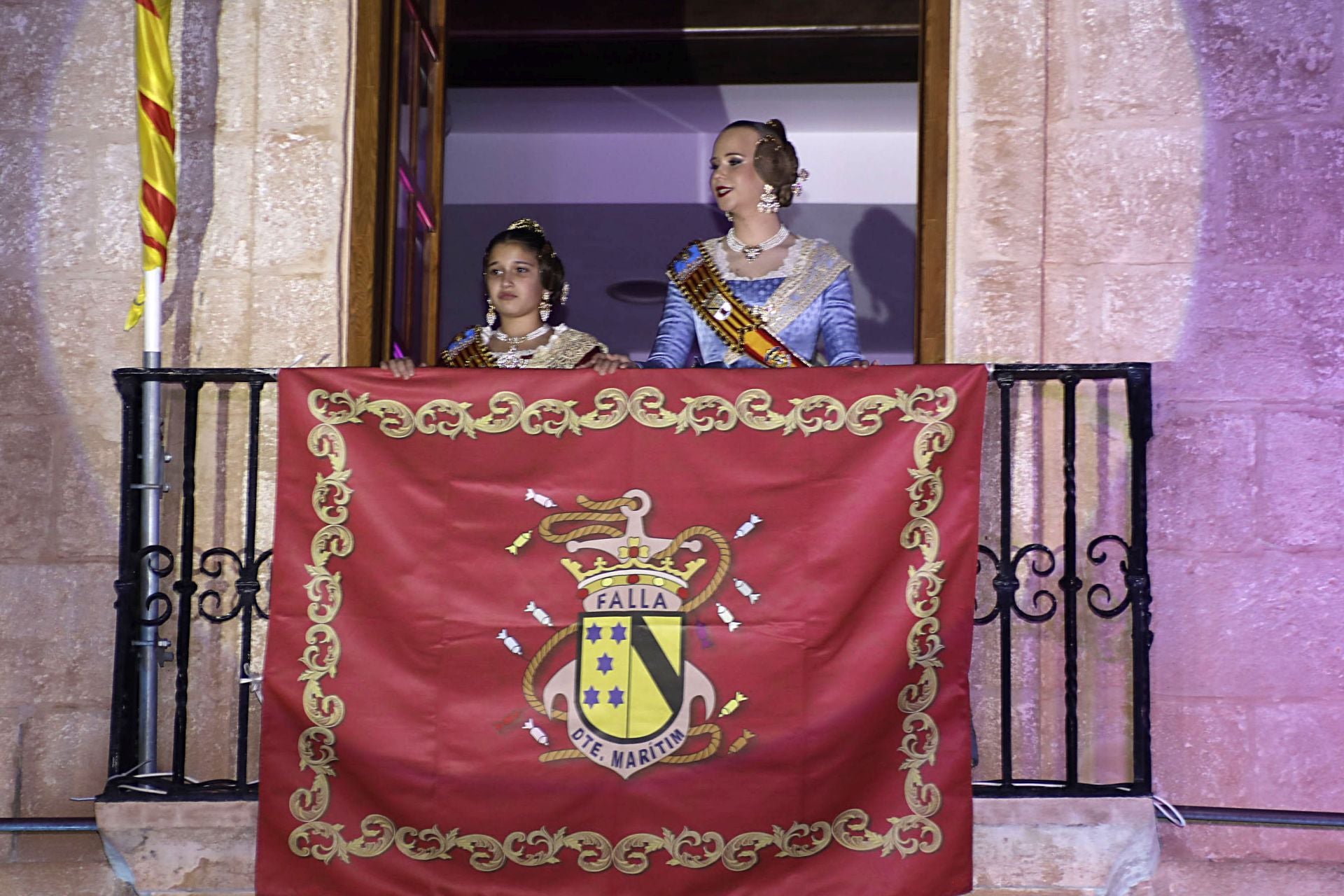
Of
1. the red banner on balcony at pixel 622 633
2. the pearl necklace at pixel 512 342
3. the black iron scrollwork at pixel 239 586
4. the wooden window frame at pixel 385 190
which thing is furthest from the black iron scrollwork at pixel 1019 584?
the black iron scrollwork at pixel 239 586

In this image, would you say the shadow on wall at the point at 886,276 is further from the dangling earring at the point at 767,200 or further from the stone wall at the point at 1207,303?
the dangling earring at the point at 767,200

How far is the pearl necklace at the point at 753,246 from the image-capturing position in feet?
15.6

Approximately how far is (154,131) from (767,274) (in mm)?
1694

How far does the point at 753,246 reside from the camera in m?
4.76

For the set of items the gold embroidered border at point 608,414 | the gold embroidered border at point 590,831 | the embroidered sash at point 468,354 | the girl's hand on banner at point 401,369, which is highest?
the embroidered sash at point 468,354

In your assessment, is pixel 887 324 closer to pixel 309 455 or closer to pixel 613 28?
pixel 613 28

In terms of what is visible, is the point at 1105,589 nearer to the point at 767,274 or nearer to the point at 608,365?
the point at 767,274

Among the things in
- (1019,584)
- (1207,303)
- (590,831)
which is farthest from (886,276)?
(590,831)

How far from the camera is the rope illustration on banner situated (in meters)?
4.15

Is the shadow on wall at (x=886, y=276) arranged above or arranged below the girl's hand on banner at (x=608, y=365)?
above

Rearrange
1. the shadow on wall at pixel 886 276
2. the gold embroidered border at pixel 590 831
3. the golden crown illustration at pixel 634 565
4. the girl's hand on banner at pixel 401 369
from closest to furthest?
1. the gold embroidered border at pixel 590 831
2. the golden crown illustration at pixel 634 565
3. the girl's hand on banner at pixel 401 369
4. the shadow on wall at pixel 886 276

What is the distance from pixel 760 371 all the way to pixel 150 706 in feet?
5.91

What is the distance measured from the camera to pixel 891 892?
4066mm

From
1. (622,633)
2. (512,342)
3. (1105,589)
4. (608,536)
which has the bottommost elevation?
(622,633)
